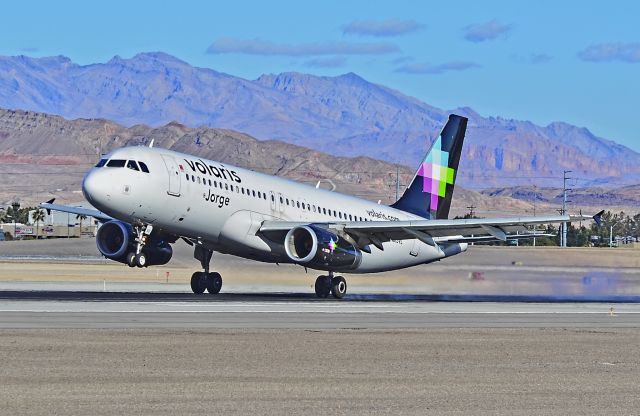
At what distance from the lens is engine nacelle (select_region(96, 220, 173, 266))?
45.8 m

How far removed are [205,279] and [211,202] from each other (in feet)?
17.2

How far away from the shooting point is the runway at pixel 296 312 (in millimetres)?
30141

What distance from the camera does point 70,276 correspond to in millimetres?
70875

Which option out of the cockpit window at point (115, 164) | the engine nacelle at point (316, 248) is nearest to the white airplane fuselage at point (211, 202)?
the cockpit window at point (115, 164)

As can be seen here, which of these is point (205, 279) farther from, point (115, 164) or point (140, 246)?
point (115, 164)

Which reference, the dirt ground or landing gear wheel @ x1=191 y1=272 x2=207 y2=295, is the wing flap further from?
the dirt ground

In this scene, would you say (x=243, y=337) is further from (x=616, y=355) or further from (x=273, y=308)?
(x=273, y=308)

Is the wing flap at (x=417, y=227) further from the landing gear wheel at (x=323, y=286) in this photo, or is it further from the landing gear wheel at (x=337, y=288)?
the landing gear wheel at (x=323, y=286)

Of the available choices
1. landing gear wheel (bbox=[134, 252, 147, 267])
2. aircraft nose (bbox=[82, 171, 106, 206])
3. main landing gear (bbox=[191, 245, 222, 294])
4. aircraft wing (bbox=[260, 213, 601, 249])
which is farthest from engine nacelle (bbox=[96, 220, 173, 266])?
aircraft nose (bbox=[82, 171, 106, 206])

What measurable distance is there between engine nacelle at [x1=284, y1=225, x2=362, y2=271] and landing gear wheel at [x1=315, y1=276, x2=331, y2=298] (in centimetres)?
Result: 152

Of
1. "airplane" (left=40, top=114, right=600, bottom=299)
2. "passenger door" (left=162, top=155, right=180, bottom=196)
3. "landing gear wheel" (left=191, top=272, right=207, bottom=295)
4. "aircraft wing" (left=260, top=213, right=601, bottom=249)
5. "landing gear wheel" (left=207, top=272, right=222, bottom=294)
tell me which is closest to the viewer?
"airplane" (left=40, top=114, right=600, bottom=299)

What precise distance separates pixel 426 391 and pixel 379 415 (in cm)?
237

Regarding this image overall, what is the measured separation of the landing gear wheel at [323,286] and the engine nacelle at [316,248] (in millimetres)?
1518

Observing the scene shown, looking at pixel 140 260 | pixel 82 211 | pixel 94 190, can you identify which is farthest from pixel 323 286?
pixel 82 211
